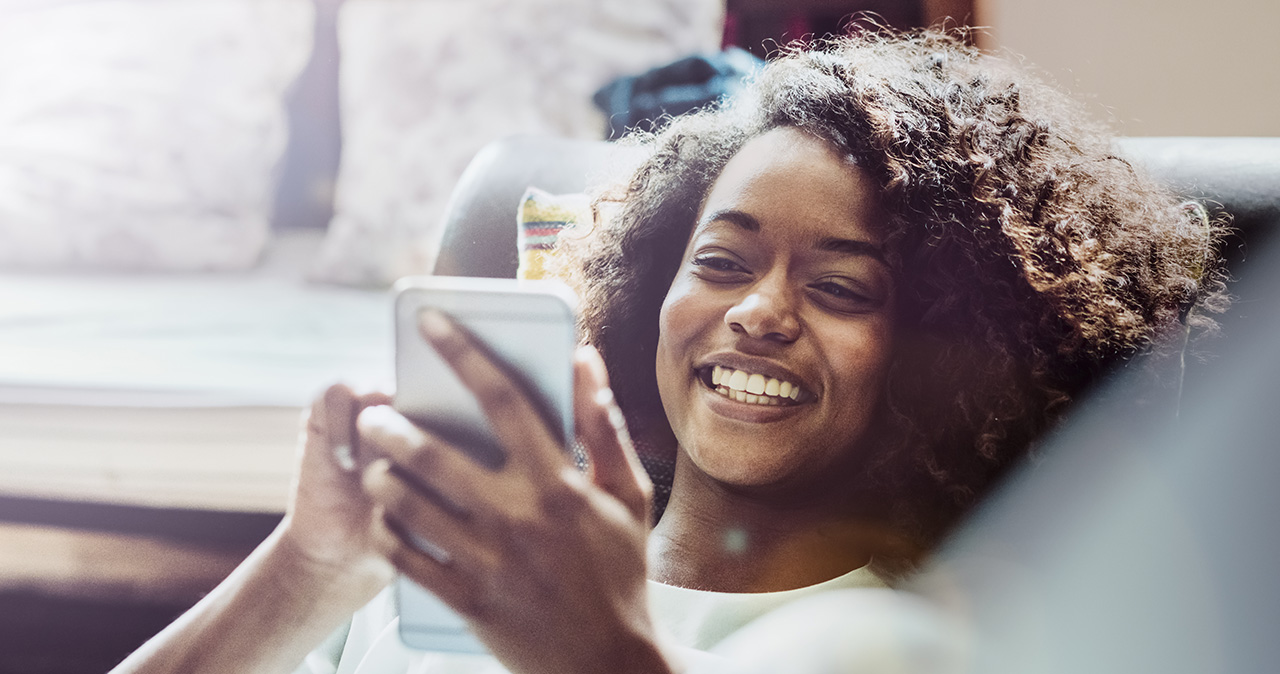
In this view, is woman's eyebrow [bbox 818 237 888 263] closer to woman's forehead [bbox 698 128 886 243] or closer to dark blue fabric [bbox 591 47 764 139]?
woman's forehead [bbox 698 128 886 243]

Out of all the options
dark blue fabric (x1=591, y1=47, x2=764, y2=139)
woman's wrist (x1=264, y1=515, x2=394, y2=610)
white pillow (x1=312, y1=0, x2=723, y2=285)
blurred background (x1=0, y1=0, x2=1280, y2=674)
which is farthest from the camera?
white pillow (x1=312, y1=0, x2=723, y2=285)

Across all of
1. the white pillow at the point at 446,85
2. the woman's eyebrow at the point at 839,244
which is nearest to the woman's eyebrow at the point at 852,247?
the woman's eyebrow at the point at 839,244

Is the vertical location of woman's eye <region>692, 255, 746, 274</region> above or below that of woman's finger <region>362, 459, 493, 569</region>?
above

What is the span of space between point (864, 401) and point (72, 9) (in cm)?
129

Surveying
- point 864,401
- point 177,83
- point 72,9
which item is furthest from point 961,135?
point 72,9

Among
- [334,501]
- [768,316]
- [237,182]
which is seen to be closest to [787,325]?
[768,316]

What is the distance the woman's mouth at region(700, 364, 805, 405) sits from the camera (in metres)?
0.45

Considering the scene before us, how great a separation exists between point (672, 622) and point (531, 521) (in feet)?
0.50

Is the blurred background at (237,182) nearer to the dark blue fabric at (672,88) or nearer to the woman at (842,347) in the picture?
the dark blue fabric at (672,88)

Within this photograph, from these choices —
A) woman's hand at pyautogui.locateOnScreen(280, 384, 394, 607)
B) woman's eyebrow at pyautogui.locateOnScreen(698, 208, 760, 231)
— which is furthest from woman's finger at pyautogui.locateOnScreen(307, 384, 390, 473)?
woman's eyebrow at pyautogui.locateOnScreen(698, 208, 760, 231)

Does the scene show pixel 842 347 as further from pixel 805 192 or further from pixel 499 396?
pixel 499 396

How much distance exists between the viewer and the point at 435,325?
342 millimetres

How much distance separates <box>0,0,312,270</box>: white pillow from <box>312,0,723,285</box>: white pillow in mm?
117

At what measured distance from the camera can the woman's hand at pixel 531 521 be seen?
0.33m
